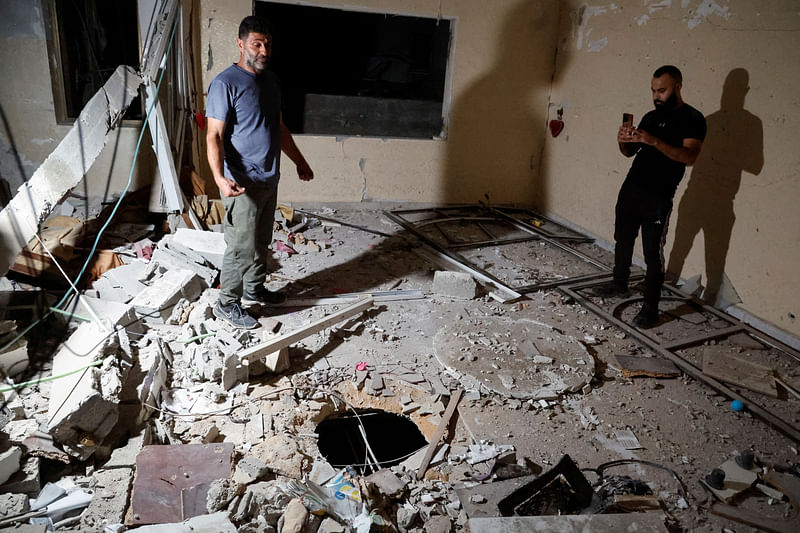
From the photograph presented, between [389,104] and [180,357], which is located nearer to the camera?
[180,357]

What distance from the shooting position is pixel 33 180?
10.1 ft

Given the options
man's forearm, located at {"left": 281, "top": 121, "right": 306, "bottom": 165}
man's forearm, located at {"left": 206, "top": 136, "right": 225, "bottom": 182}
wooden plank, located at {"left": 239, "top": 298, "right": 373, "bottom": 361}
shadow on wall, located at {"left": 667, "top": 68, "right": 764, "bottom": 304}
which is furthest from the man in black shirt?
man's forearm, located at {"left": 206, "top": 136, "right": 225, "bottom": 182}

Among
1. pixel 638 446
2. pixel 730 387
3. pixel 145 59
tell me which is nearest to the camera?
pixel 638 446

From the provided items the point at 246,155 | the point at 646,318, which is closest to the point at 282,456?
the point at 246,155

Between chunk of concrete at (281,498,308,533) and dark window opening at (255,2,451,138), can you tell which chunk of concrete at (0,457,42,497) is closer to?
chunk of concrete at (281,498,308,533)

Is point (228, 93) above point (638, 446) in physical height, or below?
above

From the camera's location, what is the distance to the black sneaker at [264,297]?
4164 mm

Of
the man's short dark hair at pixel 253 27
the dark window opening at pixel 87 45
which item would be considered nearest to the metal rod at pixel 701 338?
the man's short dark hair at pixel 253 27

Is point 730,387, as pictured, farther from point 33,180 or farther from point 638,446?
point 33,180

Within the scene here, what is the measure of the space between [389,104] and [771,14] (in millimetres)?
4825

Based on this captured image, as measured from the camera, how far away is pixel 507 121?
24.0 feet

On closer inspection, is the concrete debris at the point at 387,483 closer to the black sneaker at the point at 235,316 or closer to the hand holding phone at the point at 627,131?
the black sneaker at the point at 235,316

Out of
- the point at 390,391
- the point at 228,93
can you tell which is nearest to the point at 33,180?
the point at 228,93

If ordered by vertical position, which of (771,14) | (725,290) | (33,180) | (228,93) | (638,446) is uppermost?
(771,14)
